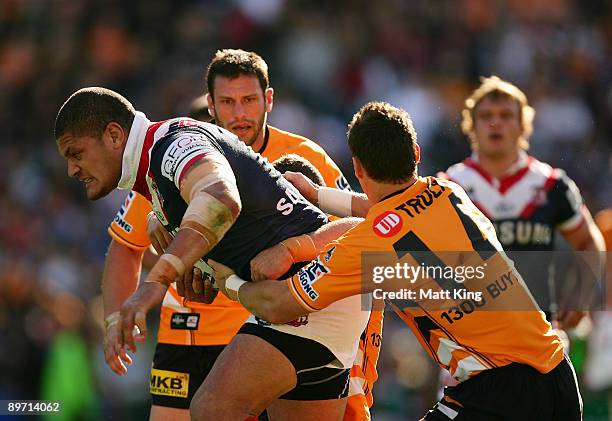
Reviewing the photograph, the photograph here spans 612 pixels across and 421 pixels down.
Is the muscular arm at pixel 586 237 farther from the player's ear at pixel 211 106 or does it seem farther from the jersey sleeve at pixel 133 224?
the jersey sleeve at pixel 133 224

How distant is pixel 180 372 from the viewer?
7070mm

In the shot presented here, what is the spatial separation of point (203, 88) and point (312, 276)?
965cm

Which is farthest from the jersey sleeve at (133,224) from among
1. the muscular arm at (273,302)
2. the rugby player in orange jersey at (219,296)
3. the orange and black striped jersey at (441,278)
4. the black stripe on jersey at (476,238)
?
the black stripe on jersey at (476,238)

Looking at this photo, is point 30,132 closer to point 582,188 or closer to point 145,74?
point 145,74

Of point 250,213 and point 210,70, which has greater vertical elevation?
point 210,70

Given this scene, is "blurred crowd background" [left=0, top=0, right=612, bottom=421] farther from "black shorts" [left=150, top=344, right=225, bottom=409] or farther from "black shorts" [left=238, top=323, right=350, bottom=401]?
"black shorts" [left=238, top=323, right=350, bottom=401]

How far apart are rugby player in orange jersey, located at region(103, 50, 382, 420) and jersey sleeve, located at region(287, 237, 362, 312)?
53.9 inches

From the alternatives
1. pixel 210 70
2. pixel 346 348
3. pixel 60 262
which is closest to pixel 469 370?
pixel 346 348

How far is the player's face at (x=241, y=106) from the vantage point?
7223mm

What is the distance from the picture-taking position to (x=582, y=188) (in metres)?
12.5

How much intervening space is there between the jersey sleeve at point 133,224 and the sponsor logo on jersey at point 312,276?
1.96m

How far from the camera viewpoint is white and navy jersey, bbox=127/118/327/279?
5508 mm

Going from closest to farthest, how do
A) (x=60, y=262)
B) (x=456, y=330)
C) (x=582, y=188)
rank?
(x=456, y=330) → (x=582, y=188) → (x=60, y=262)

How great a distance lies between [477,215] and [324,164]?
1.74m
